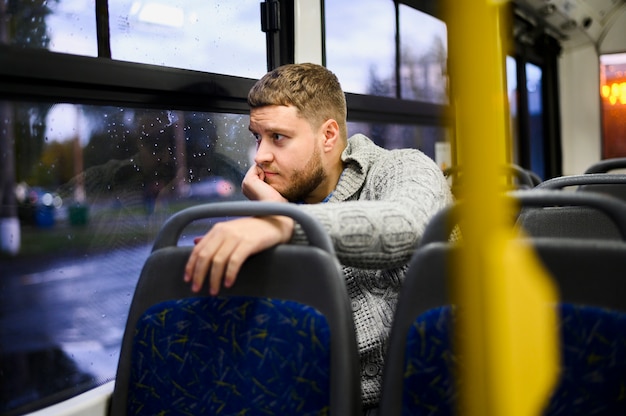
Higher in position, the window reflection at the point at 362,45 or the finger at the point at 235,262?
the window reflection at the point at 362,45

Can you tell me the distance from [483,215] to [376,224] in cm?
80

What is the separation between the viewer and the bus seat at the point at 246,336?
1.00 m

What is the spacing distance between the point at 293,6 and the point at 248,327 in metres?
1.54

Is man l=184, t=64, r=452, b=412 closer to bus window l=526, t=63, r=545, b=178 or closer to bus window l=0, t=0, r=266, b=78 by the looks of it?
bus window l=0, t=0, r=266, b=78

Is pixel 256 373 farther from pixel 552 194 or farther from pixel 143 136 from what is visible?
pixel 143 136

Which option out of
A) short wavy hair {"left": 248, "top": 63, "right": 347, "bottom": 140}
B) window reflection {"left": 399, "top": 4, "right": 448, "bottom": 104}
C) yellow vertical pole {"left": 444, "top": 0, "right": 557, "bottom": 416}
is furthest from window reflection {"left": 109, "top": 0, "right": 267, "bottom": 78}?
yellow vertical pole {"left": 444, "top": 0, "right": 557, "bottom": 416}

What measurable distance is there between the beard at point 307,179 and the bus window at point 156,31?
51cm

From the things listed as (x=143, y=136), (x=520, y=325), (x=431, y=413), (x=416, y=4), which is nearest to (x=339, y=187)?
(x=143, y=136)

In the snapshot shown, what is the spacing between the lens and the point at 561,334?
2.94 feet

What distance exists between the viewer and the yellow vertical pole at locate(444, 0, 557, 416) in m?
0.33

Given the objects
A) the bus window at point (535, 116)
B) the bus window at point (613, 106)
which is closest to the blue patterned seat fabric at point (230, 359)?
the bus window at point (535, 116)

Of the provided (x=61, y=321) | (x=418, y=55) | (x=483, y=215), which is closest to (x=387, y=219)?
(x=483, y=215)

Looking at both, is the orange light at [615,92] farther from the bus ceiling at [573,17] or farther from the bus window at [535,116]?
the bus window at [535,116]

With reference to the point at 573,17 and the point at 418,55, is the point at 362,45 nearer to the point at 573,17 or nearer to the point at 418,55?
the point at 418,55
